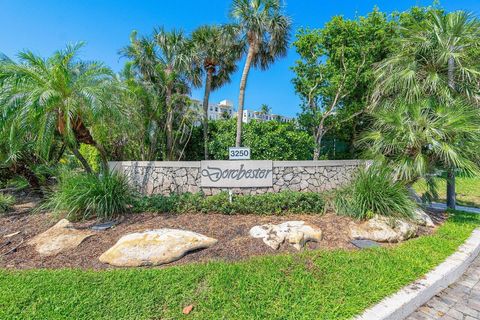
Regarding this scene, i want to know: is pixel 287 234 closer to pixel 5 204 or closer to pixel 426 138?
pixel 426 138

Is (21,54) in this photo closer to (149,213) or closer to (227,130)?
(149,213)

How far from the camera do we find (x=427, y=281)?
3057mm

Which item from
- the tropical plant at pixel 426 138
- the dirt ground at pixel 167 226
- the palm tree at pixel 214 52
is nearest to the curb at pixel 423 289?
the dirt ground at pixel 167 226

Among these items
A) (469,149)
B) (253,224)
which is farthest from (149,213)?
(469,149)

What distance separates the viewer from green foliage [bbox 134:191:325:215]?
5.59m

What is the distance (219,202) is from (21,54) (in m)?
5.58

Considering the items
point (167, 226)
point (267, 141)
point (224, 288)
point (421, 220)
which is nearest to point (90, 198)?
point (167, 226)

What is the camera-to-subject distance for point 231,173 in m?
6.63

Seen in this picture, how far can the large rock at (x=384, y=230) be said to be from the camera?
4378 mm

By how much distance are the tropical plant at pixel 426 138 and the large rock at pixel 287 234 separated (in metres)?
2.78

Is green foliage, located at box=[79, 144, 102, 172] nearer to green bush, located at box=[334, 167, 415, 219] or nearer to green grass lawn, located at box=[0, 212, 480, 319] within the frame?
green grass lawn, located at box=[0, 212, 480, 319]

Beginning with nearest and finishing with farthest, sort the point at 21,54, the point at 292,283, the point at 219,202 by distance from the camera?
the point at 292,283 → the point at 21,54 → the point at 219,202

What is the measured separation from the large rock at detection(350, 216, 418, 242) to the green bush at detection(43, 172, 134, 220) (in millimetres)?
5072

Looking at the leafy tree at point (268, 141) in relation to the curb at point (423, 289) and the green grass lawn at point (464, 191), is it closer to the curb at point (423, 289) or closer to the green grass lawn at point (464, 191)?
the green grass lawn at point (464, 191)
